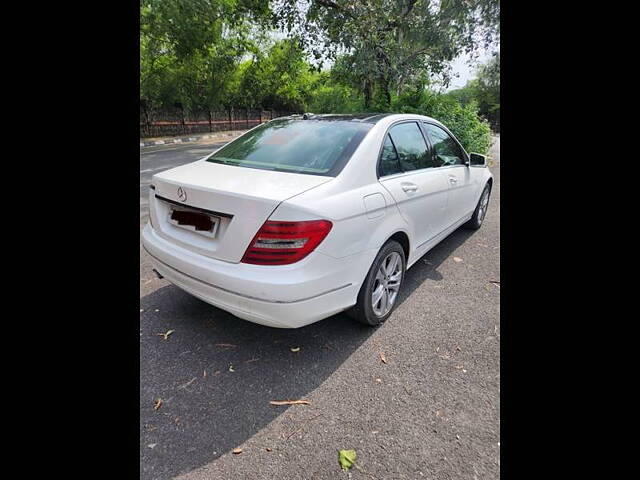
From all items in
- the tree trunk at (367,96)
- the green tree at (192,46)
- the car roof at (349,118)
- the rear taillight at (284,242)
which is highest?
the green tree at (192,46)

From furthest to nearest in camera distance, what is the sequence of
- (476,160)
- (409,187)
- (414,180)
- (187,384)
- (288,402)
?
1. (476,160)
2. (414,180)
3. (409,187)
4. (187,384)
5. (288,402)

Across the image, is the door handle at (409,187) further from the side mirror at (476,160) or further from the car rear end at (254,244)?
the side mirror at (476,160)

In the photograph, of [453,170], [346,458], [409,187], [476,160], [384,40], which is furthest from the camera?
[384,40]

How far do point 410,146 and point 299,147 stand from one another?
1034mm

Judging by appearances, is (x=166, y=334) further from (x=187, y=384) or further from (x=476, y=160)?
(x=476, y=160)

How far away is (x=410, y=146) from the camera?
300 cm

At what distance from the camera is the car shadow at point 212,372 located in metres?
1.75

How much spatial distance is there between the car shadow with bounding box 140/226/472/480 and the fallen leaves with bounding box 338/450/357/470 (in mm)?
422

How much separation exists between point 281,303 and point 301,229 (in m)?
0.43

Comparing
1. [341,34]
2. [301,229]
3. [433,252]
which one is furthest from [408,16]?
[301,229]

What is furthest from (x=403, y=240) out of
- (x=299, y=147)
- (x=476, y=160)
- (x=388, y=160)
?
(x=476, y=160)

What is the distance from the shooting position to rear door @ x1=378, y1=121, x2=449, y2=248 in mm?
2607

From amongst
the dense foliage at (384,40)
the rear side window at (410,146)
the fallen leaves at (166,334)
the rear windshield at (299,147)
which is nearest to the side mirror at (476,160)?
the rear side window at (410,146)
